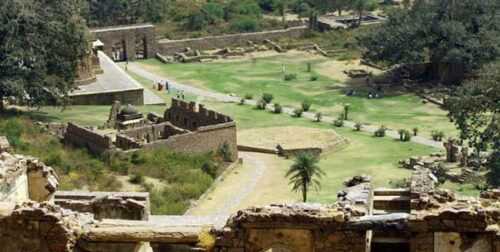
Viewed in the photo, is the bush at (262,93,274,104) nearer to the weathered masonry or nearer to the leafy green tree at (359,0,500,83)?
the leafy green tree at (359,0,500,83)

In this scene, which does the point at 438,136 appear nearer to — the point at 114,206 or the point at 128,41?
the point at 114,206

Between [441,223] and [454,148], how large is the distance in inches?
1270

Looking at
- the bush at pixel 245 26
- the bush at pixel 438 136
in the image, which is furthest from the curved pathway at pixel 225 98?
the bush at pixel 245 26

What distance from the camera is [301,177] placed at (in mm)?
43562

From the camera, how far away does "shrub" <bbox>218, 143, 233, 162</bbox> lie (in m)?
49.1

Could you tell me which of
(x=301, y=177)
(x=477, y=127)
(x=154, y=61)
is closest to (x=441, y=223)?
(x=301, y=177)

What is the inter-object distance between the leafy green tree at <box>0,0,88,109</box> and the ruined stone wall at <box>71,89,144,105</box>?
566 cm

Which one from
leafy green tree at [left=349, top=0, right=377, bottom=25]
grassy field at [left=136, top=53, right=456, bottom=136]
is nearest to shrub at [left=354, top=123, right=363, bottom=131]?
grassy field at [left=136, top=53, right=456, bottom=136]

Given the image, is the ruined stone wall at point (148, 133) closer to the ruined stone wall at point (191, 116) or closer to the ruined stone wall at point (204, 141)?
the ruined stone wall at point (204, 141)

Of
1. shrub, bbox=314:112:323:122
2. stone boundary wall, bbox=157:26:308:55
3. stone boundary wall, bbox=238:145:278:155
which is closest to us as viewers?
stone boundary wall, bbox=238:145:278:155

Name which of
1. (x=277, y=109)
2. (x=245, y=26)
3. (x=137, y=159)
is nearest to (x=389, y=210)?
(x=137, y=159)

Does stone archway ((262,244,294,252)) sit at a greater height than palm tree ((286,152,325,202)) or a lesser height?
greater

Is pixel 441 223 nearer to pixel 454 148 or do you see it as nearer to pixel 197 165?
pixel 197 165

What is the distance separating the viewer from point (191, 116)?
53.0 m
